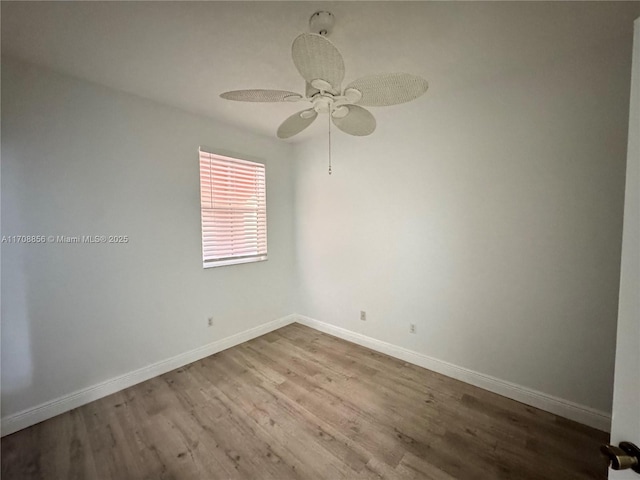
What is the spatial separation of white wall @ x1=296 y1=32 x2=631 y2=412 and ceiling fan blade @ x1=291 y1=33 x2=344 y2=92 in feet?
5.08

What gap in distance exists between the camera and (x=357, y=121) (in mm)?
1727

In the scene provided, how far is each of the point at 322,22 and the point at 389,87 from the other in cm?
57

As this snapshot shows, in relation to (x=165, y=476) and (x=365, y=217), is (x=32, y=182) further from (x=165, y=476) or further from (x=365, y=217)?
(x=365, y=217)

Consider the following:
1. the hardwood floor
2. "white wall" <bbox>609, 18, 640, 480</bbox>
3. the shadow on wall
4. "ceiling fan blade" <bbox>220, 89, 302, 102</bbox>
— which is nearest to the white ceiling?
"ceiling fan blade" <bbox>220, 89, 302, 102</bbox>

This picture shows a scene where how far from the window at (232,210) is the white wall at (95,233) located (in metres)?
0.12

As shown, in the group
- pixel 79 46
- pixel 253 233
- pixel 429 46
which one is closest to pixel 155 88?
pixel 79 46

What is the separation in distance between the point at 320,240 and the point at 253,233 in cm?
89

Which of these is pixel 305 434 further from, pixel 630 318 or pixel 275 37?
pixel 275 37

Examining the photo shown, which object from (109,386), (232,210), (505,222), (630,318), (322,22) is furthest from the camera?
(232,210)

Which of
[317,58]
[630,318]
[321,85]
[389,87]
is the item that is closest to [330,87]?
[321,85]

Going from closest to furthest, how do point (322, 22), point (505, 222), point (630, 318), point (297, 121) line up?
point (630, 318)
point (322, 22)
point (297, 121)
point (505, 222)

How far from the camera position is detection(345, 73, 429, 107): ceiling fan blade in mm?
1243

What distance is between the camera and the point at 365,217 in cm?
295

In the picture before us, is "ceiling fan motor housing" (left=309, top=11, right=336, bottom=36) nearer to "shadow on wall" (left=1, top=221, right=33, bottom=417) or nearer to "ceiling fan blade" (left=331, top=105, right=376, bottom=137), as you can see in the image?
"ceiling fan blade" (left=331, top=105, right=376, bottom=137)
